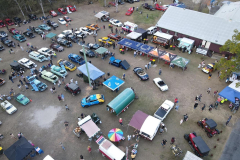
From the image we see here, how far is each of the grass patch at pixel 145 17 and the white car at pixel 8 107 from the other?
35993 mm

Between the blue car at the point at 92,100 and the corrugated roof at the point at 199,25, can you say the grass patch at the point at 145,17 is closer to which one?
the corrugated roof at the point at 199,25

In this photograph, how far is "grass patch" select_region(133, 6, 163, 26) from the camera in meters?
46.9

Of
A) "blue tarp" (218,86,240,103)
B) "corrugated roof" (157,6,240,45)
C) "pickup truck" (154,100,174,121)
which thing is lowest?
"pickup truck" (154,100,174,121)

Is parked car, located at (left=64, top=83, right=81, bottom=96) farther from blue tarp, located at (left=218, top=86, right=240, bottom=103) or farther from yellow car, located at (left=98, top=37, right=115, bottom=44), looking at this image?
blue tarp, located at (left=218, top=86, right=240, bottom=103)

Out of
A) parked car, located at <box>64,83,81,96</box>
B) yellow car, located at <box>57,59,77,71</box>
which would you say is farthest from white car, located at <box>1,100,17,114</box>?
yellow car, located at <box>57,59,77,71</box>

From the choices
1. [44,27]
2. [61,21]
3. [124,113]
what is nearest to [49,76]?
[124,113]

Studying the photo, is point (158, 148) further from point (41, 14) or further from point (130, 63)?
point (41, 14)

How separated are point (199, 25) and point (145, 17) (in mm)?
17477

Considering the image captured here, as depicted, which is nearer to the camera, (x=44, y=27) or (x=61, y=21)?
(x=44, y=27)

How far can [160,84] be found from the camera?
89.7 feet

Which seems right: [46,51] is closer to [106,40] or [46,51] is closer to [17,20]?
[106,40]

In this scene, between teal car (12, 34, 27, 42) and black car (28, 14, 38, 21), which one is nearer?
teal car (12, 34, 27, 42)

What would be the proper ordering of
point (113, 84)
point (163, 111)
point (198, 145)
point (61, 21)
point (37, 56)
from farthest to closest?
point (61, 21) → point (37, 56) → point (113, 84) → point (163, 111) → point (198, 145)

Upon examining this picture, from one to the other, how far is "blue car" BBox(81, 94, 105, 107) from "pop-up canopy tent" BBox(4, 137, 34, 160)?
27.7 feet
